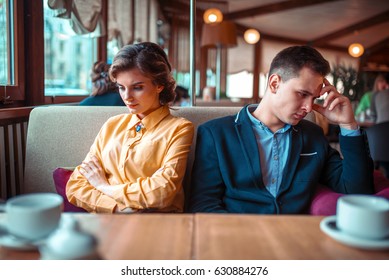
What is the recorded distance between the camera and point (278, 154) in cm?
155

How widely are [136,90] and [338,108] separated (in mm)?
747

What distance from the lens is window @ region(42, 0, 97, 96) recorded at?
340 centimetres

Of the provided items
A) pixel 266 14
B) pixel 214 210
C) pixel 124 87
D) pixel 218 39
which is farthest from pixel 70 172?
pixel 266 14

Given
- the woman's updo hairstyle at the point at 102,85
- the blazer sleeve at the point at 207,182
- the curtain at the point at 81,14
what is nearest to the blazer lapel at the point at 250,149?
the blazer sleeve at the point at 207,182

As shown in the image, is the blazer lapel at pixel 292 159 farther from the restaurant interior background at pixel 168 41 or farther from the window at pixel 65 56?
the window at pixel 65 56

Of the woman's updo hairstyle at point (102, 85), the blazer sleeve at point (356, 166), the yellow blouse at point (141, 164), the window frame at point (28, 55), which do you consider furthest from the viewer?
the woman's updo hairstyle at point (102, 85)

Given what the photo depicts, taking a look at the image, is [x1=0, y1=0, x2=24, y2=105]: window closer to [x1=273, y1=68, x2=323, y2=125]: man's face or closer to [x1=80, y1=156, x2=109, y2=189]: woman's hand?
[x1=80, y1=156, x2=109, y2=189]: woman's hand

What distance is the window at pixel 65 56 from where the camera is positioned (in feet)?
11.2

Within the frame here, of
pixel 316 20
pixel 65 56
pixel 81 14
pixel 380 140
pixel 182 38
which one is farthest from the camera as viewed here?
pixel 316 20

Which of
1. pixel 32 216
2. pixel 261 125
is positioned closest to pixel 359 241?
pixel 32 216

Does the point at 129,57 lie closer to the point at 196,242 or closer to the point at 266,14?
the point at 196,242

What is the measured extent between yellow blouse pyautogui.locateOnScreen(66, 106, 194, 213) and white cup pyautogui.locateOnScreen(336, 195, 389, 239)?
31.0 inches

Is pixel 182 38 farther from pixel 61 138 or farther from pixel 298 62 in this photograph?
pixel 298 62

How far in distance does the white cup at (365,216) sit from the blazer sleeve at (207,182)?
2.52ft
